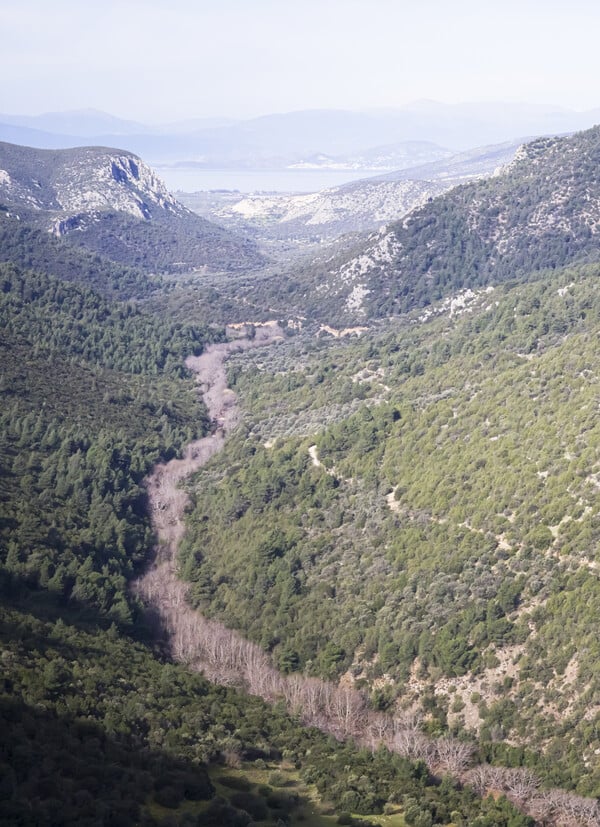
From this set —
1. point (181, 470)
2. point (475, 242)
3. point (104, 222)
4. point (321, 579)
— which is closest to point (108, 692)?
point (321, 579)

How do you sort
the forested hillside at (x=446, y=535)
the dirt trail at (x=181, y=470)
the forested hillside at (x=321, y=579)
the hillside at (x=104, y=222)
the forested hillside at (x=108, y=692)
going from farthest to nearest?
1. the hillside at (x=104, y=222)
2. the dirt trail at (x=181, y=470)
3. the forested hillside at (x=446, y=535)
4. the forested hillside at (x=321, y=579)
5. the forested hillside at (x=108, y=692)

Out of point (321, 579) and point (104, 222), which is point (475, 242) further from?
point (104, 222)

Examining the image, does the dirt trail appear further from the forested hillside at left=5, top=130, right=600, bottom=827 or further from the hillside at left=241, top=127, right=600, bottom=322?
the hillside at left=241, top=127, right=600, bottom=322

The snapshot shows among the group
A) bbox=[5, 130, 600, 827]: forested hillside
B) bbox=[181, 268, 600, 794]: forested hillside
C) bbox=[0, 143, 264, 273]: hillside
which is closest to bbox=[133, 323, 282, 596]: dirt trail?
bbox=[5, 130, 600, 827]: forested hillside

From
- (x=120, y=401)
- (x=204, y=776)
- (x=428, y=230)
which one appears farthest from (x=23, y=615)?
(x=428, y=230)

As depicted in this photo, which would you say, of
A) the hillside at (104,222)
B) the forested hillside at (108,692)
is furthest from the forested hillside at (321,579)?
the hillside at (104,222)

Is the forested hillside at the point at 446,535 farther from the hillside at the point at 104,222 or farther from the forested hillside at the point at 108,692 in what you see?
the hillside at the point at 104,222
